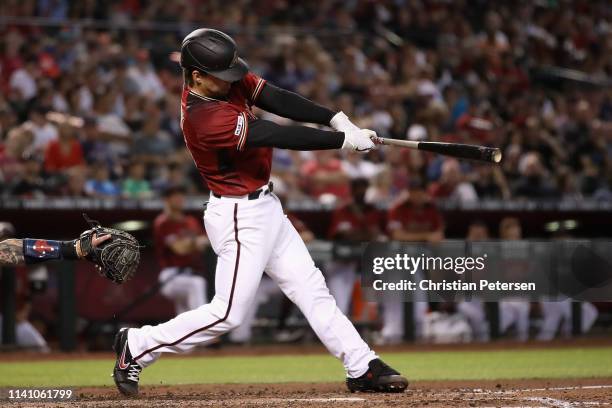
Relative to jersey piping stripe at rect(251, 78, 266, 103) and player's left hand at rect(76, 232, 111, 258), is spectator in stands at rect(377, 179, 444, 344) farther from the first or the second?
player's left hand at rect(76, 232, 111, 258)

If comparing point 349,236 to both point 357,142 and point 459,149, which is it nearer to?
point 459,149

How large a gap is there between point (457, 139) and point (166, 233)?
4418 mm

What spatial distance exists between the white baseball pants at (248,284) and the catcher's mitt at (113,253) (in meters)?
0.36

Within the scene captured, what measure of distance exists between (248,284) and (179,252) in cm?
462

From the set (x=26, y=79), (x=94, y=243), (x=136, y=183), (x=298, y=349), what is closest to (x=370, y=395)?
(x=94, y=243)

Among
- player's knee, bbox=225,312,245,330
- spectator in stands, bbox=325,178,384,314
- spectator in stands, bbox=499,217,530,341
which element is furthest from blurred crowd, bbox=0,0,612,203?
player's knee, bbox=225,312,245,330

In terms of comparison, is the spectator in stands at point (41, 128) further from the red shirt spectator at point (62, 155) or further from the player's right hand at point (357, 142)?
the player's right hand at point (357, 142)

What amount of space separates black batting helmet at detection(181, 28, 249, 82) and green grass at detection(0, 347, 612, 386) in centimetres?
242

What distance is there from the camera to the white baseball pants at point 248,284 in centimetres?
579

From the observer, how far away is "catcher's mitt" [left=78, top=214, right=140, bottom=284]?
5.81 m

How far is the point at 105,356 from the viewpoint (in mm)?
9648

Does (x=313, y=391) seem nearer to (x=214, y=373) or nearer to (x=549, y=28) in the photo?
(x=214, y=373)

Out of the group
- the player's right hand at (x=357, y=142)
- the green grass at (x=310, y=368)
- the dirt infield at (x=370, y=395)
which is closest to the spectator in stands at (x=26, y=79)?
the green grass at (x=310, y=368)

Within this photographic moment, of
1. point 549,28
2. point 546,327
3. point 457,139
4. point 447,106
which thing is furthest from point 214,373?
point 549,28
